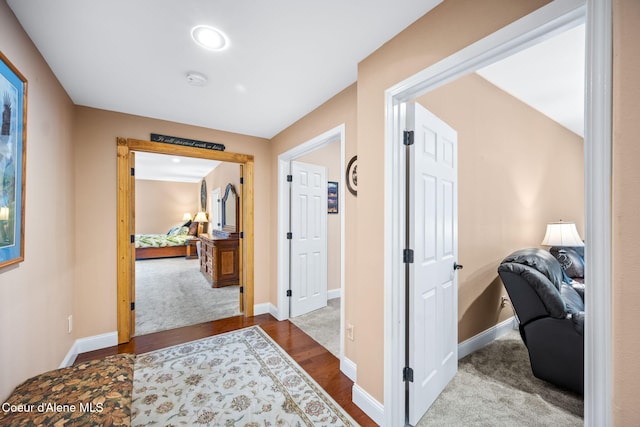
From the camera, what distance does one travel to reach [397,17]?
1.47 m

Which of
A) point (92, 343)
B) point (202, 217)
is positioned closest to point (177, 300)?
point (92, 343)

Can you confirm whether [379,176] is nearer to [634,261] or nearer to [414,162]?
[414,162]

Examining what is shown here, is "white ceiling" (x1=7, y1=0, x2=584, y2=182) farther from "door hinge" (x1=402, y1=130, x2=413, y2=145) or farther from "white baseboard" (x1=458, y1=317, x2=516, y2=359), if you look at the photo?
"white baseboard" (x1=458, y1=317, x2=516, y2=359)

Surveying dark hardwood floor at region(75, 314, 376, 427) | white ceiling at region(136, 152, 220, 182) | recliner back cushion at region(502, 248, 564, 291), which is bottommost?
dark hardwood floor at region(75, 314, 376, 427)

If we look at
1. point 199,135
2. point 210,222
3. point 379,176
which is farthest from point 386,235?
point 210,222

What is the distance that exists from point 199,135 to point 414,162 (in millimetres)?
2700

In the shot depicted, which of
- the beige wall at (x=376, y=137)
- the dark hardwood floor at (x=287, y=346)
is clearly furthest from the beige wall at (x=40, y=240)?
the beige wall at (x=376, y=137)

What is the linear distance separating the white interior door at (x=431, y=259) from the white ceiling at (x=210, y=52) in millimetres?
645

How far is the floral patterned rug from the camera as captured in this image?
169 cm

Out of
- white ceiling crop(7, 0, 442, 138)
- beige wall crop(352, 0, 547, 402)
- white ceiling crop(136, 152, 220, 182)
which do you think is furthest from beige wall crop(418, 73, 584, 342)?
→ white ceiling crop(136, 152, 220, 182)

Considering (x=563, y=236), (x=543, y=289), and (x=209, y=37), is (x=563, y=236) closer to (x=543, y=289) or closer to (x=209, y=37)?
(x=543, y=289)

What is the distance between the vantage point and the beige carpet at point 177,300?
3.34 meters

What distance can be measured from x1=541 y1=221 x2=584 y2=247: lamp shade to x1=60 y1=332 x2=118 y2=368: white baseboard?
5.09 meters

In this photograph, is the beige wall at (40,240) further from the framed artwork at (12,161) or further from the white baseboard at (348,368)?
the white baseboard at (348,368)
